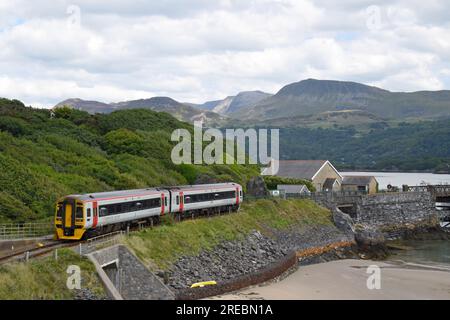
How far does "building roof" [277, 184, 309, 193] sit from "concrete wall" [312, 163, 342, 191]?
6914 millimetres

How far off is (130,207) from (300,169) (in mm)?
44464

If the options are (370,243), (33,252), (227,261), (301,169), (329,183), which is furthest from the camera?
(301,169)

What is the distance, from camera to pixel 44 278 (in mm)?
25828

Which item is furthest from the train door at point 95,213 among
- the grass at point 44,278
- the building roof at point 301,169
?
the building roof at point 301,169

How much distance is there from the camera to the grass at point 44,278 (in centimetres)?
2439

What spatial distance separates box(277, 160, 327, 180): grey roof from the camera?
77.8 metres

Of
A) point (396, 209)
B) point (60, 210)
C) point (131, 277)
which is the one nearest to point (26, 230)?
point (60, 210)

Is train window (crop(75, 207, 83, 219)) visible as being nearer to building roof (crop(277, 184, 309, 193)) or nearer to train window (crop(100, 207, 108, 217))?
train window (crop(100, 207, 108, 217))

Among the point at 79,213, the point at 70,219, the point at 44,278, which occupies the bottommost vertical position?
the point at 44,278

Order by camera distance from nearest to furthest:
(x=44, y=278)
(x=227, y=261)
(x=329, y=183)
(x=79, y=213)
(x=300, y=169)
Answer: (x=44, y=278) < (x=79, y=213) < (x=227, y=261) < (x=329, y=183) < (x=300, y=169)

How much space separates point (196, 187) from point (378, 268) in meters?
15.0

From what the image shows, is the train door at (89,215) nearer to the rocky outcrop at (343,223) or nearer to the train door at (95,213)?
the train door at (95,213)

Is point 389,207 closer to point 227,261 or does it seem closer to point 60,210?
point 227,261
